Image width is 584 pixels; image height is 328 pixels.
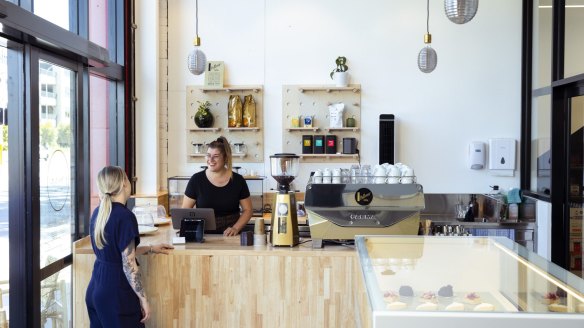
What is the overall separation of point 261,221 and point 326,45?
3007 mm

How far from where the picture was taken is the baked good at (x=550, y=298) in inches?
72.9

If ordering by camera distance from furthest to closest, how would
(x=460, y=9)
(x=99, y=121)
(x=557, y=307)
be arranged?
(x=99, y=121) → (x=460, y=9) → (x=557, y=307)

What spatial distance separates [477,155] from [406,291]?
14.1 ft

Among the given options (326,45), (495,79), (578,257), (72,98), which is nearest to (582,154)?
(578,257)

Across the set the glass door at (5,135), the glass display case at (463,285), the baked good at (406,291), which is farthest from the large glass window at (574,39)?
the glass door at (5,135)

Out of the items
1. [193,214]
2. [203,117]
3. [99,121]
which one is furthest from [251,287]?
[203,117]

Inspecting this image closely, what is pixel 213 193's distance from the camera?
14.0 feet

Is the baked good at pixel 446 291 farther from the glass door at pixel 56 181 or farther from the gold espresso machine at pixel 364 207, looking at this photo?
the glass door at pixel 56 181

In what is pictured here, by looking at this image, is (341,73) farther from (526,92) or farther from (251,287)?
(251,287)

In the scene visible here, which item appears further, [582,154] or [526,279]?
[582,154]

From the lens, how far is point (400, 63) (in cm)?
620

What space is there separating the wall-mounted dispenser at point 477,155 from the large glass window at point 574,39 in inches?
45.9

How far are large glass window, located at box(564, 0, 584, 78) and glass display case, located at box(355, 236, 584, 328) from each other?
287 centimetres

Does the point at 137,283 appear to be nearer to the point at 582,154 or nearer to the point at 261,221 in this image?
the point at 261,221
